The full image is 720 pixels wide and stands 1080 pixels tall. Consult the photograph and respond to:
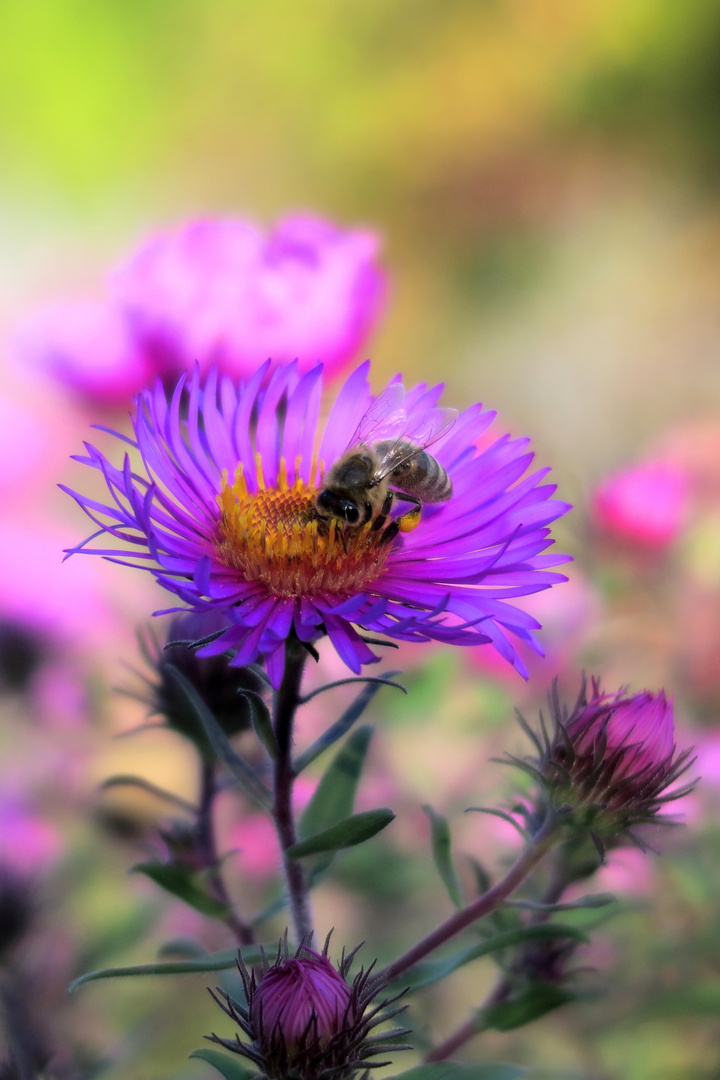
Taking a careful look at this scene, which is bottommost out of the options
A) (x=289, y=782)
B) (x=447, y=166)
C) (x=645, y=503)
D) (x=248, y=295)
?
(x=289, y=782)

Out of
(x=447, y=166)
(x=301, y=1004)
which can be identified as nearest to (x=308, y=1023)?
(x=301, y=1004)

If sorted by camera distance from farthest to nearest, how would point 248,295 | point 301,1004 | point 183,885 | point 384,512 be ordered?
1. point 248,295
2. point 384,512
3. point 183,885
4. point 301,1004

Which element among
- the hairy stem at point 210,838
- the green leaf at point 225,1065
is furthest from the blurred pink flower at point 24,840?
the green leaf at point 225,1065

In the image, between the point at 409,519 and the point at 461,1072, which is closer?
the point at 461,1072

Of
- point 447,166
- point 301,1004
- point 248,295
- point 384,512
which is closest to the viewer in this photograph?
point 301,1004

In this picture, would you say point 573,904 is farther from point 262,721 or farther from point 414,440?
point 414,440

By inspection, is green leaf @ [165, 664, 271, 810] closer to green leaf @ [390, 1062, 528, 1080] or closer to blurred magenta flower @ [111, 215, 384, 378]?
green leaf @ [390, 1062, 528, 1080]

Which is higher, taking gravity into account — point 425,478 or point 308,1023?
point 425,478
